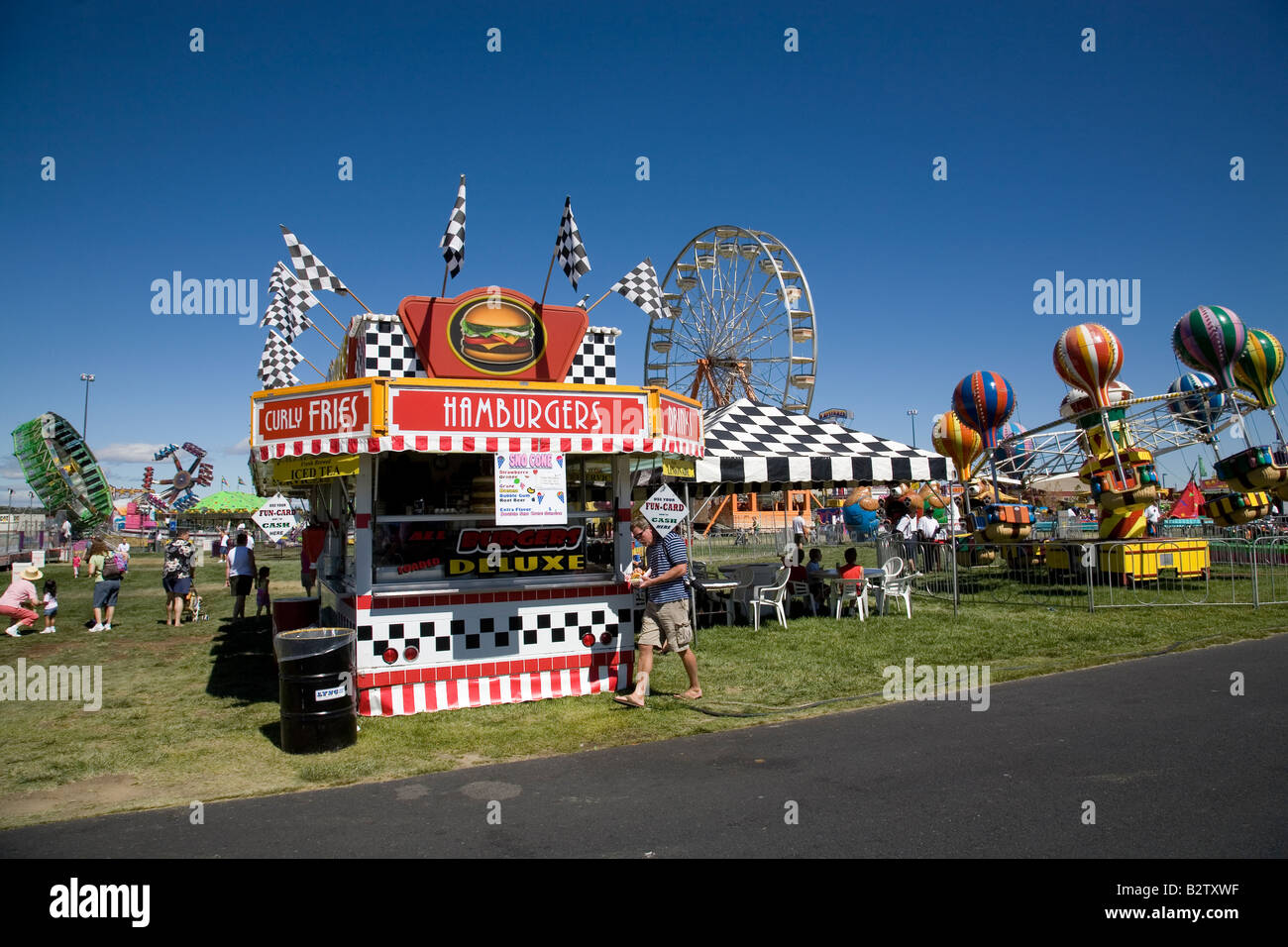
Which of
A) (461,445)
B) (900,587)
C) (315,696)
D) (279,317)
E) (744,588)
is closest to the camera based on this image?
(315,696)

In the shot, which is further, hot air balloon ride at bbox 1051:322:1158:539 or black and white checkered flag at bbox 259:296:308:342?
hot air balloon ride at bbox 1051:322:1158:539

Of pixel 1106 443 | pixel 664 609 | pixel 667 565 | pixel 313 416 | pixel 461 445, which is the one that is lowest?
pixel 664 609

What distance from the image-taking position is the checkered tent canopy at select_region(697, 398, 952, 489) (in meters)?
11.3

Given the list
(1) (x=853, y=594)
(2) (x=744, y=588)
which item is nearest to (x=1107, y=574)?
(1) (x=853, y=594)

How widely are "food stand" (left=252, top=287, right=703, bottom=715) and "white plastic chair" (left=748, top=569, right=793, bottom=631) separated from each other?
3879mm

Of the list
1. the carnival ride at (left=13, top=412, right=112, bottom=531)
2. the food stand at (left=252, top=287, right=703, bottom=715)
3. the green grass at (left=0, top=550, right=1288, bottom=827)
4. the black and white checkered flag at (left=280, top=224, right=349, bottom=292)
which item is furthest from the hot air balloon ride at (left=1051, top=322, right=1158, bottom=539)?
the carnival ride at (left=13, top=412, right=112, bottom=531)

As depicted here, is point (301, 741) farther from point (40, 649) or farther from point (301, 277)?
point (40, 649)

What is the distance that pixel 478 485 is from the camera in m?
8.33

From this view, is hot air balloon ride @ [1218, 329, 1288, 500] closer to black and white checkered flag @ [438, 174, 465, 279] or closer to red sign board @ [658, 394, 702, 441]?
red sign board @ [658, 394, 702, 441]

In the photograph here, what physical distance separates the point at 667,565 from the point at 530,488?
4.83ft

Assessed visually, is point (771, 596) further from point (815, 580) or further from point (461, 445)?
point (461, 445)

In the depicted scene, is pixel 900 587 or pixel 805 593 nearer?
pixel 900 587
